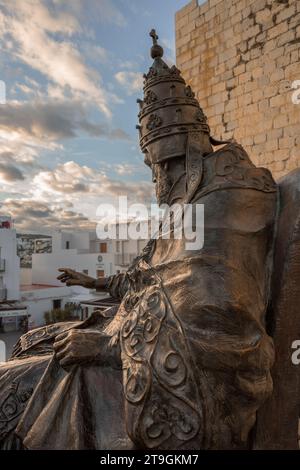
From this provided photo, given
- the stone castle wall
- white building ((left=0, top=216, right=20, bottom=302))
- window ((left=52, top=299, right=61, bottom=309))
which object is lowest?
window ((left=52, top=299, right=61, bottom=309))

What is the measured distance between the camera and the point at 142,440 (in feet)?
3.31

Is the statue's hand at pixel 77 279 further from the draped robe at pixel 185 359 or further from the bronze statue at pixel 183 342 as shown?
the draped robe at pixel 185 359

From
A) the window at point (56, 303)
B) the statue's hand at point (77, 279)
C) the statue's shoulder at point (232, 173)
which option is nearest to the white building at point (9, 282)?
the window at point (56, 303)

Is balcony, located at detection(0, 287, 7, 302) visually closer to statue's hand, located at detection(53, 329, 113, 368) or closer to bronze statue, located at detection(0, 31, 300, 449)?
bronze statue, located at detection(0, 31, 300, 449)

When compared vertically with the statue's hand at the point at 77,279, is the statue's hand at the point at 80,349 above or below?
below

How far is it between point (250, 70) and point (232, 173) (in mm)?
4195

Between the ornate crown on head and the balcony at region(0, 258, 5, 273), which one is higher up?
the ornate crown on head

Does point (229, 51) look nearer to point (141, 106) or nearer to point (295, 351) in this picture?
point (141, 106)

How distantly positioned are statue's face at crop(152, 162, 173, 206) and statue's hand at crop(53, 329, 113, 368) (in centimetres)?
74

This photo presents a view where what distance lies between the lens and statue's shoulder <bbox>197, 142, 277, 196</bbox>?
1.38 metres

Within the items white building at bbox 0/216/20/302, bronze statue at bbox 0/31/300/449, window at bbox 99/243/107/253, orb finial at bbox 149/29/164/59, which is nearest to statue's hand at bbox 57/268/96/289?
bronze statue at bbox 0/31/300/449

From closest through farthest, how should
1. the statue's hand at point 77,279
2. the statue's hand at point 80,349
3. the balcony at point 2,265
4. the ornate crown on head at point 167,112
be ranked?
the statue's hand at point 80,349
the ornate crown on head at point 167,112
the statue's hand at point 77,279
the balcony at point 2,265

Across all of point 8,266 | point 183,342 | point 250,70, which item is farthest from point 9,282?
point 183,342

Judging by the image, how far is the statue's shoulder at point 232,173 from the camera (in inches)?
54.2
